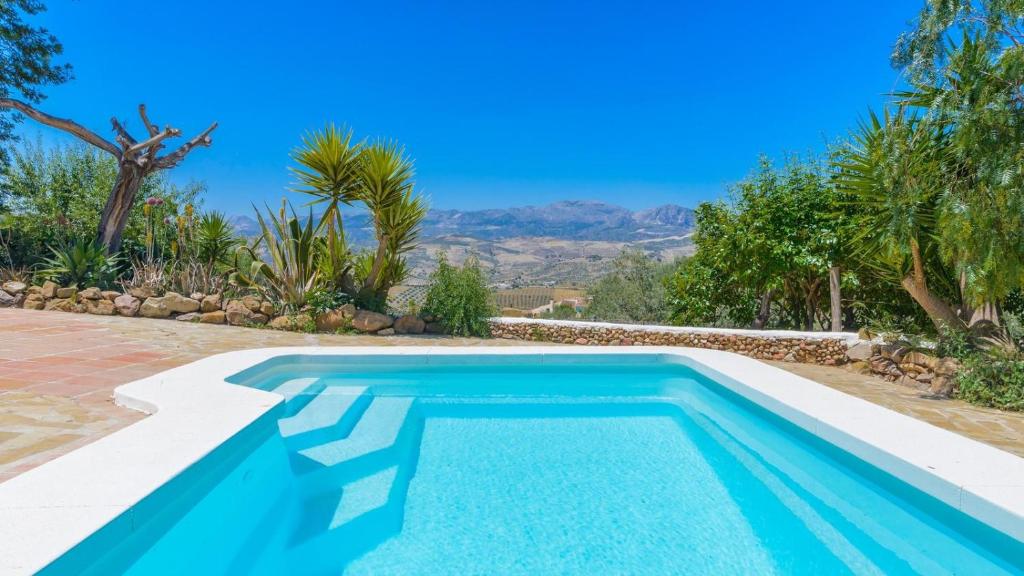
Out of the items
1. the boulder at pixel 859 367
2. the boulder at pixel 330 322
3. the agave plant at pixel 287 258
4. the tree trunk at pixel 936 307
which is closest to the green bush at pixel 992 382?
the tree trunk at pixel 936 307

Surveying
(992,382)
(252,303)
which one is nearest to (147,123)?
(252,303)

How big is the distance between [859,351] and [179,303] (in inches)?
420

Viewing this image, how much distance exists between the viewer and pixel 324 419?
4.12 meters

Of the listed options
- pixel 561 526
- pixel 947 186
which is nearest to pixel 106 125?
pixel 561 526

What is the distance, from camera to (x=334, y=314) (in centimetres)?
862

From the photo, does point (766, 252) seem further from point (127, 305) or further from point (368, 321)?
point (127, 305)

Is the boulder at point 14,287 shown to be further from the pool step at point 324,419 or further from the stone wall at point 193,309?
the pool step at point 324,419

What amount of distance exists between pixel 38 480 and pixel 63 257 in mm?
9241

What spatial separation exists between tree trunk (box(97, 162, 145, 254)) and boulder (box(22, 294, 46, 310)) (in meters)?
1.56

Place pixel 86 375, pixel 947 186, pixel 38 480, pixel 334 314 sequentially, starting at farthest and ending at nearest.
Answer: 1. pixel 334 314
2. pixel 947 186
3. pixel 86 375
4. pixel 38 480

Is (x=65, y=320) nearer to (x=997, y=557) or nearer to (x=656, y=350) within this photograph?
(x=656, y=350)

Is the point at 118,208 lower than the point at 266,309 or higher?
higher

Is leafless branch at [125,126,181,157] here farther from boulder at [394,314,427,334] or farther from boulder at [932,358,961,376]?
boulder at [932,358,961,376]

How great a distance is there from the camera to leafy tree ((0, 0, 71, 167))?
1055cm
